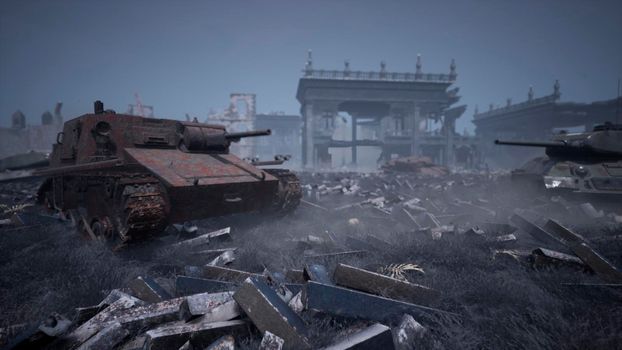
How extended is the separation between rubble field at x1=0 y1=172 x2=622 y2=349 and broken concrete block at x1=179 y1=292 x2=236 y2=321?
11 millimetres

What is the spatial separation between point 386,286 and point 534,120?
41448mm

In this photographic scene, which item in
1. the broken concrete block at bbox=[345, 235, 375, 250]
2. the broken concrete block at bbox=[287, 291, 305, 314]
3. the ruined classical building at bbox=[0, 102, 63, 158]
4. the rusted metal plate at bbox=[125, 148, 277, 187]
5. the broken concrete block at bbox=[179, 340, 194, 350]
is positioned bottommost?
the broken concrete block at bbox=[345, 235, 375, 250]

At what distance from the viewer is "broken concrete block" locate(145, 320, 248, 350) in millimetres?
Answer: 1972

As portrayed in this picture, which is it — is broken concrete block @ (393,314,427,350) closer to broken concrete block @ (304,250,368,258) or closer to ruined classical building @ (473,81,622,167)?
broken concrete block @ (304,250,368,258)

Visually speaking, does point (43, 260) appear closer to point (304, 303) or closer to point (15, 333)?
point (15, 333)

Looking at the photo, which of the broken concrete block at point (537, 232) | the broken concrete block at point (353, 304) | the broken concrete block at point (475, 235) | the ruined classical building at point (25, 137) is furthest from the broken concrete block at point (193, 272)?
the ruined classical building at point (25, 137)

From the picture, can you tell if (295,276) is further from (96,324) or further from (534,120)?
(534,120)

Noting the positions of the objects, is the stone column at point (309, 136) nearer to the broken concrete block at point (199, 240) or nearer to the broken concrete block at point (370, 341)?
the broken concrete block at point (199, 240)

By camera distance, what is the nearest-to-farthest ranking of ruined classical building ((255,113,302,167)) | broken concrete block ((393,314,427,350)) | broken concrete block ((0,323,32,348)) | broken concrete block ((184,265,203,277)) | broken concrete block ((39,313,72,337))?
1. broken concrete block ((39,313,72,337))
2. broken concrete block ((393,314,427,350))
3. broken concrete block ((0,323,32,348))
4. broken concrete block ((184,265,203,277))
5. ruined classical building ((255,113,302,167))

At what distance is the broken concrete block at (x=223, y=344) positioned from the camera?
192 centimetres

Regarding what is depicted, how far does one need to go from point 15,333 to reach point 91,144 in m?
3.89

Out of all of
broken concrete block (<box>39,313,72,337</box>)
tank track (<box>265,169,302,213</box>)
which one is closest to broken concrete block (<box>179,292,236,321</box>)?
broken concrete block (<box>39,313,72,337</box>)

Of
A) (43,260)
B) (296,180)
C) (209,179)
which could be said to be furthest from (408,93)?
(43,260)

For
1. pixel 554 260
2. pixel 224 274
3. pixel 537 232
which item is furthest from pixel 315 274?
pixel 537 232
